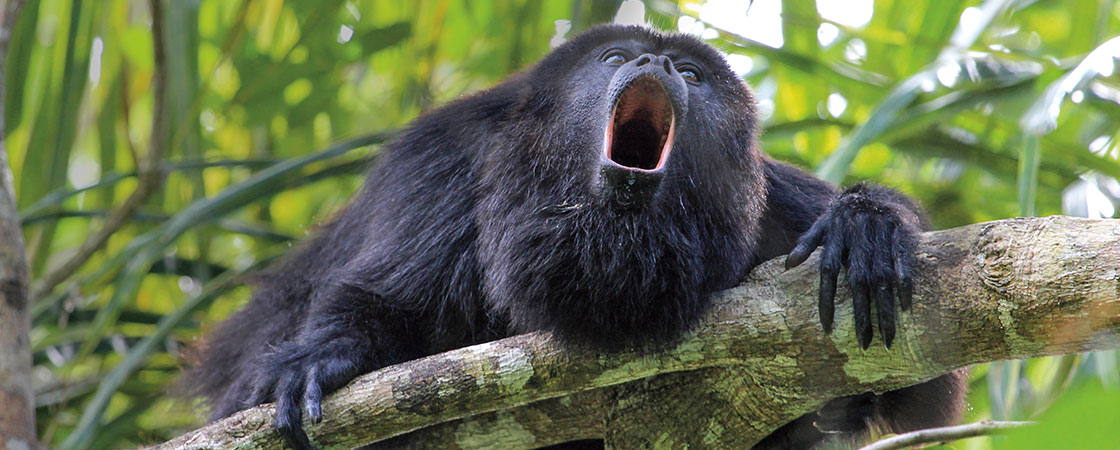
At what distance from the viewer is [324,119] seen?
157 inches

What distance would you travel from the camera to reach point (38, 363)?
3.31 meters

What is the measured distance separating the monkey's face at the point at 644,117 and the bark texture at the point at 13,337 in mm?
1073

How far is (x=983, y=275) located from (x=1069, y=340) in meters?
0.14

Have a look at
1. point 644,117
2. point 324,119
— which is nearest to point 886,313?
point 644,117

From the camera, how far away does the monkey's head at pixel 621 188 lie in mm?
1795

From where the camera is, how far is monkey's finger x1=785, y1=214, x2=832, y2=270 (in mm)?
1668

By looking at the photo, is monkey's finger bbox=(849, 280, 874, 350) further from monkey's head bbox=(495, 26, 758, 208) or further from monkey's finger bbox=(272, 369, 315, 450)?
monkey's finger bbox=(272, 369, 315, 450)

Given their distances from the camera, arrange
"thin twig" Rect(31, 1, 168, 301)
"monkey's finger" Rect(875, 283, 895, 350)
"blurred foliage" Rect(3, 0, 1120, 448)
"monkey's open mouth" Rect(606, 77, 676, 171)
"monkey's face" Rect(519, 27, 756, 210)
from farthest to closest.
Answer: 1. "thin twig" Rect(31, 1, 168, 301)
2. "blurred foliage" Rect(3, 0, 1120, 448)
3. "monkey's open mouth" Rect(606, 77, 676, 171)
4. "monkey's face" Rect(519, 27, 756, 210)
5. "monkey's finger" Rect(875, 283, 895, 350)

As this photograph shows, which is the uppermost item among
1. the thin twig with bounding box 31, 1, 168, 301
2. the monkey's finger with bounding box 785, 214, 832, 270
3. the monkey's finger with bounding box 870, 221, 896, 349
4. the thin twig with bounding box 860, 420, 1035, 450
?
the thin twig with bounding box 31, 1, 168, 301

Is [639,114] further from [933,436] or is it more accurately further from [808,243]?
[933,436]

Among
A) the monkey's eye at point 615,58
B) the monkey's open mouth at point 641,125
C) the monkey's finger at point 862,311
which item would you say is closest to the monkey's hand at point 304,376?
the monkey's open mouth at point 641,125

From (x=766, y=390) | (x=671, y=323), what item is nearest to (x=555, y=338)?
(x=671, y=323)

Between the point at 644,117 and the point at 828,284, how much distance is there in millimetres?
661

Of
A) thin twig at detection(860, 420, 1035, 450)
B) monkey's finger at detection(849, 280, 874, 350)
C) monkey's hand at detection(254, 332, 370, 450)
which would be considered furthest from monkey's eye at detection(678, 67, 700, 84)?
thin twig at detection(860, 420, 1035, 450)
